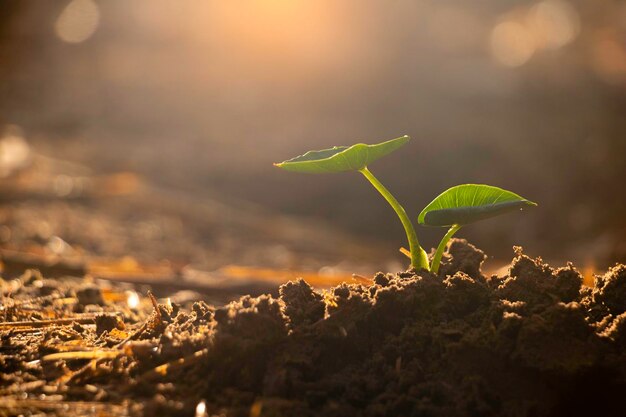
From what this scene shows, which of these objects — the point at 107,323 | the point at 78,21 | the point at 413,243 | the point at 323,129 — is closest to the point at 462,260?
the point at 413,243

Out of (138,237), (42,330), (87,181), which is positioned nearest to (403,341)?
(42,330)

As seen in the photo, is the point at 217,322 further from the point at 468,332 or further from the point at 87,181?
the point at 87,181

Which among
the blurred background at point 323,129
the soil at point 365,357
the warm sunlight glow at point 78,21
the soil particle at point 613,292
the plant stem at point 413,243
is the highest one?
the warm sunlight glow at point 78,21

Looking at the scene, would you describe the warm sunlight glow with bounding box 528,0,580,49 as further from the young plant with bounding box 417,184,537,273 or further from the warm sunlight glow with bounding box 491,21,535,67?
the young plant with bounding box 417,184,537,273

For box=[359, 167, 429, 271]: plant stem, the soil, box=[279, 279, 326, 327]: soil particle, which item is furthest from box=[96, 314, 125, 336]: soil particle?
box=[359, 167, 429, 271]: plant stem

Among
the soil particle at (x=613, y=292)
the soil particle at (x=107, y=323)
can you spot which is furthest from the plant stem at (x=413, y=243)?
the soil particle at (x=107, y=323)

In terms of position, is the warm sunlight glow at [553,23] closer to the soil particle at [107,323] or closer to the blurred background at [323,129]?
the blurred background at [323,129]
